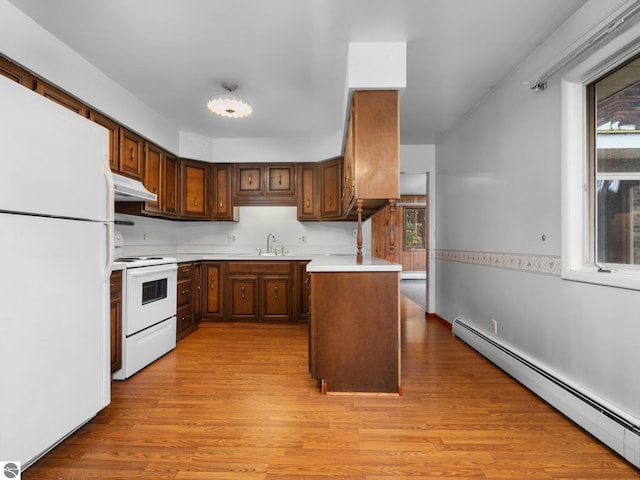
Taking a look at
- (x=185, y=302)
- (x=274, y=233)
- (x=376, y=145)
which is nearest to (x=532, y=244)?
(x=376, y=145)

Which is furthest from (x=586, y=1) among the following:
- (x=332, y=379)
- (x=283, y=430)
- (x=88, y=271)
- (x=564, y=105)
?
(x=88, y=271)

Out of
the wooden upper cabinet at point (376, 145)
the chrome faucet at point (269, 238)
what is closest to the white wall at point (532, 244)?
the wooden upper cabinet at point (376, 145)

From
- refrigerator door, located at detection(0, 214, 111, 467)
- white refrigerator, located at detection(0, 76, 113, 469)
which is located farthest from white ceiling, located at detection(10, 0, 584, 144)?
refrigerator door, located at detection(0, 214, 111, 467)

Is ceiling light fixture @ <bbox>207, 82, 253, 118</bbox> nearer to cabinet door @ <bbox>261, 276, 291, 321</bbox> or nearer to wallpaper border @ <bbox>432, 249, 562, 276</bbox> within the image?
cabinet door @ <bbox>261, 276, 291, 321</bbox>

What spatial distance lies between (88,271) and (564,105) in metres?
3.00

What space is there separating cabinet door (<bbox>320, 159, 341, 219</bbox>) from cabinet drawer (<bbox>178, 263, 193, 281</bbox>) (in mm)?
1844

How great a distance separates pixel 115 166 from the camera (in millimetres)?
3047

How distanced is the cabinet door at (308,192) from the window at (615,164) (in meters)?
3.07

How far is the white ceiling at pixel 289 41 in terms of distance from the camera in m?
2.02

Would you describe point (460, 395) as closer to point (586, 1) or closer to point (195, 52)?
point (586, 1)

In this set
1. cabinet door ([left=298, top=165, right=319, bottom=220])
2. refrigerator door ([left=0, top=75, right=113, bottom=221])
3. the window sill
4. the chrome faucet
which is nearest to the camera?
refrigerator door ([left=0, top=75, right=113, bottom=221])

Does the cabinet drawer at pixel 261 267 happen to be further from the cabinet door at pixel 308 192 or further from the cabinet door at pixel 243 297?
the cabinet door at pixel 308 192

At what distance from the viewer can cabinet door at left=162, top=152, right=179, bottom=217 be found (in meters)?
3.96

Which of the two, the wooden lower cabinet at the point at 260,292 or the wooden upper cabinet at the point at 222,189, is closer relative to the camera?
the wooden lower cabinet at the point at 260,292
